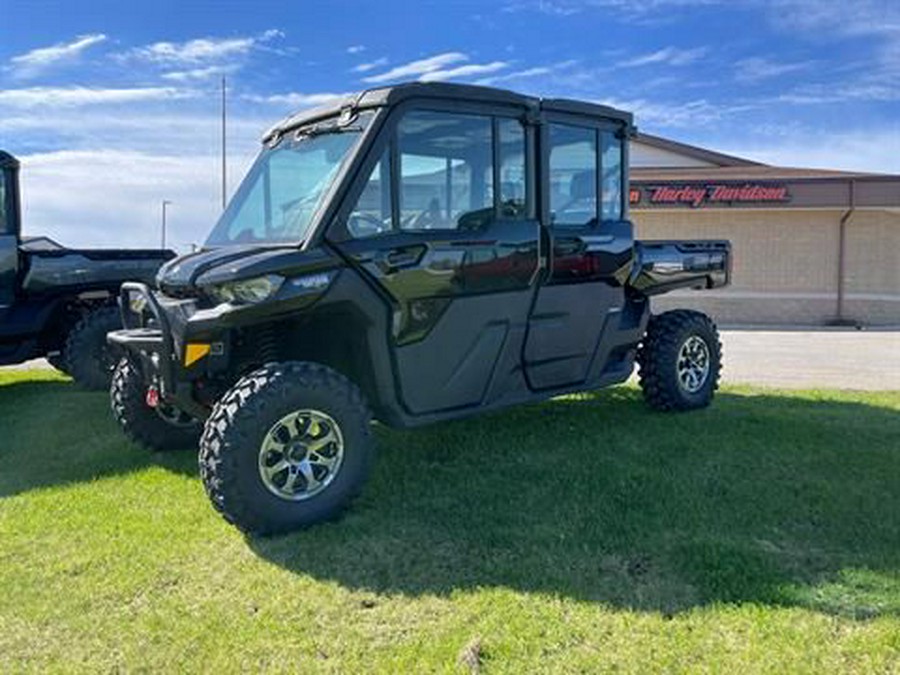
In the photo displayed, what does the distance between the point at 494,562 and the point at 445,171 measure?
236 centimetres

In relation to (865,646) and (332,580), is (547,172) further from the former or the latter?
(865,646)

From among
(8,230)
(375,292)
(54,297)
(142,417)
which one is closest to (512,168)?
(375,292)

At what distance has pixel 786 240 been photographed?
20.5 meters

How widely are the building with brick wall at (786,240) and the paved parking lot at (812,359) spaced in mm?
2036

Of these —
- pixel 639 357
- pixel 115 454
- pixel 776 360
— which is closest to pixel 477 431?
pixel 639 357

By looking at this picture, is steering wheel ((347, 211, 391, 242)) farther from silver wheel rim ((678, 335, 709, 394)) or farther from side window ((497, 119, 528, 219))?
silver wheel rim ((678, 335, 709, 394))

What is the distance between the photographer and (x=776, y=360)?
12.5 meters

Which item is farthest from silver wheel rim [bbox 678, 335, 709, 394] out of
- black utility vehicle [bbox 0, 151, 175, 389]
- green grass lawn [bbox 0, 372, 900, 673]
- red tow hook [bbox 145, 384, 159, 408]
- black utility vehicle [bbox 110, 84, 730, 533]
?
black utility vehicle [bbox 0, 151, 175, 389]

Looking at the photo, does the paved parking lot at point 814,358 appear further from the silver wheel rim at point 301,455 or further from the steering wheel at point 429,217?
the silver wheel rim at point 301,455

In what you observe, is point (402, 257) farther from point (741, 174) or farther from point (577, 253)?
point (741, 174)

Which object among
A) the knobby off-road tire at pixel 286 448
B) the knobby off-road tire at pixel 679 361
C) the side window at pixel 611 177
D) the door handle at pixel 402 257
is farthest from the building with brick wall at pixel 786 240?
the knobby off-road tire at pixel 286 448

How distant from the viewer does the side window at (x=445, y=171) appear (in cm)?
479

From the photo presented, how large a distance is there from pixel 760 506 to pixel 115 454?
4.48 meters

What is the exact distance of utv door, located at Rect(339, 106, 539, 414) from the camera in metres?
4.66
